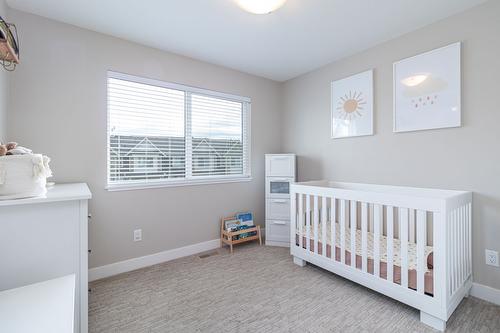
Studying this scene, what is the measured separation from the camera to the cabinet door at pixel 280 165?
305 cm

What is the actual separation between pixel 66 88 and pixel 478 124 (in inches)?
138

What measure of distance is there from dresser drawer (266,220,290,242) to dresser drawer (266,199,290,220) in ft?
0.21

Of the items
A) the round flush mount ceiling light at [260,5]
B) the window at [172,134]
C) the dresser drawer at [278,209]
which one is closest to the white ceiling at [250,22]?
→ the round flush mount ceiling light at [260,5]

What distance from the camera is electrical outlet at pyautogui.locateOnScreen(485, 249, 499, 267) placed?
1786 millimetres

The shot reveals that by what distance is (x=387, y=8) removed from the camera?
73.4 inches

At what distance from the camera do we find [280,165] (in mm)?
3102

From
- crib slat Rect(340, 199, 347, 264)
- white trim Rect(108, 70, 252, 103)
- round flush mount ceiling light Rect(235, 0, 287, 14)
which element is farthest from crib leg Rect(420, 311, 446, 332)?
white trim Rect(108, 70, 252, 103)

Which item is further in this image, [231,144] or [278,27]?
[231,144]

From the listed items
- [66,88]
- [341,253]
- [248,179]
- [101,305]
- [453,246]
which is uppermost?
[66,88]

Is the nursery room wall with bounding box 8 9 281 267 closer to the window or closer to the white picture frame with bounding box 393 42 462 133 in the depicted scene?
the window

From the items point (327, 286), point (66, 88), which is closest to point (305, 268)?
point (327, 286)

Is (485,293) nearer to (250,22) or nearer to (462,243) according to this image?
(462,243)

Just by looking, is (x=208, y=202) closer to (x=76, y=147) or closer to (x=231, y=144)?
(x=231, y=144)

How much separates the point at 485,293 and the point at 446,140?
1253 mm
